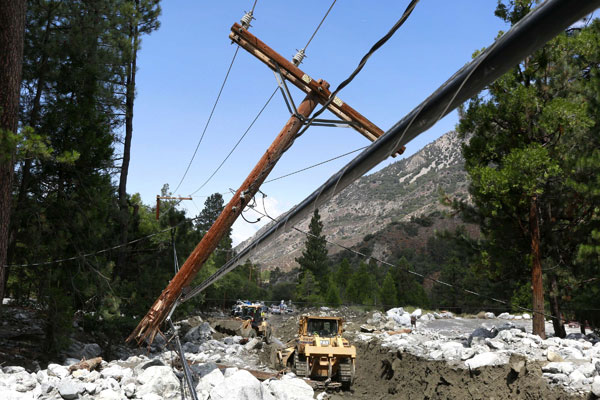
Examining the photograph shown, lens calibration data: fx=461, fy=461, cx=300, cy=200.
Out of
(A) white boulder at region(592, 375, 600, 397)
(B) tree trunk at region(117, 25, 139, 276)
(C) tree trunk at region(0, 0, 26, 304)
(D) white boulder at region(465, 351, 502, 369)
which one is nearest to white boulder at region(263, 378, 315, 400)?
(D) white boulder at region(465, 351, 502, 369)

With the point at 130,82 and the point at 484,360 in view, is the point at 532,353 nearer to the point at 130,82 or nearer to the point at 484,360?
the point at 484,360

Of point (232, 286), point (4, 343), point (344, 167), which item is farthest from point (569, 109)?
point (232, 286)

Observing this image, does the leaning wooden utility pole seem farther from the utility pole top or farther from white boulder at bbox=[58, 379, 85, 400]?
white boulder at bbox=[58, 379, 85, 400]

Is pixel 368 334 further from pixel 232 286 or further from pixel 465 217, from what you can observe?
pixel 232 286

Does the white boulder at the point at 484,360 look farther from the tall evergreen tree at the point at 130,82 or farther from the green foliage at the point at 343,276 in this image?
the green foliage at the point at 343,276

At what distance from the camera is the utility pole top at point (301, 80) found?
879cm

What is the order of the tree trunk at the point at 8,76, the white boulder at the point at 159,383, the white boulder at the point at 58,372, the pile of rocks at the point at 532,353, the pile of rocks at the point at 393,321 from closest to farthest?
the white boulder at the point at 159,383 → the white boulder at the point at 58,372 → the tree trunk at the point at 8,76 → the pile of rocks at the point at 532,353 → the pile of rocks at the point at 393,321

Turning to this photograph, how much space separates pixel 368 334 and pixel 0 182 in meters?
19.7

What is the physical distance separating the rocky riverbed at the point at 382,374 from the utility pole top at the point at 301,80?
5.52 meters

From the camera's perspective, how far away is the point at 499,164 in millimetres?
15984

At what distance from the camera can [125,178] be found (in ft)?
58.4

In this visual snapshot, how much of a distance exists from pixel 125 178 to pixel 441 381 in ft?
43.2

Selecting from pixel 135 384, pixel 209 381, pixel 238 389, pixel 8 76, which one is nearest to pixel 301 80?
pixel 238 389

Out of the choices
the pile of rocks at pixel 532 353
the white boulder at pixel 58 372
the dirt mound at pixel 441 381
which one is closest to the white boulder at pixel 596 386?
the pile of rocks at pixel 532 353
